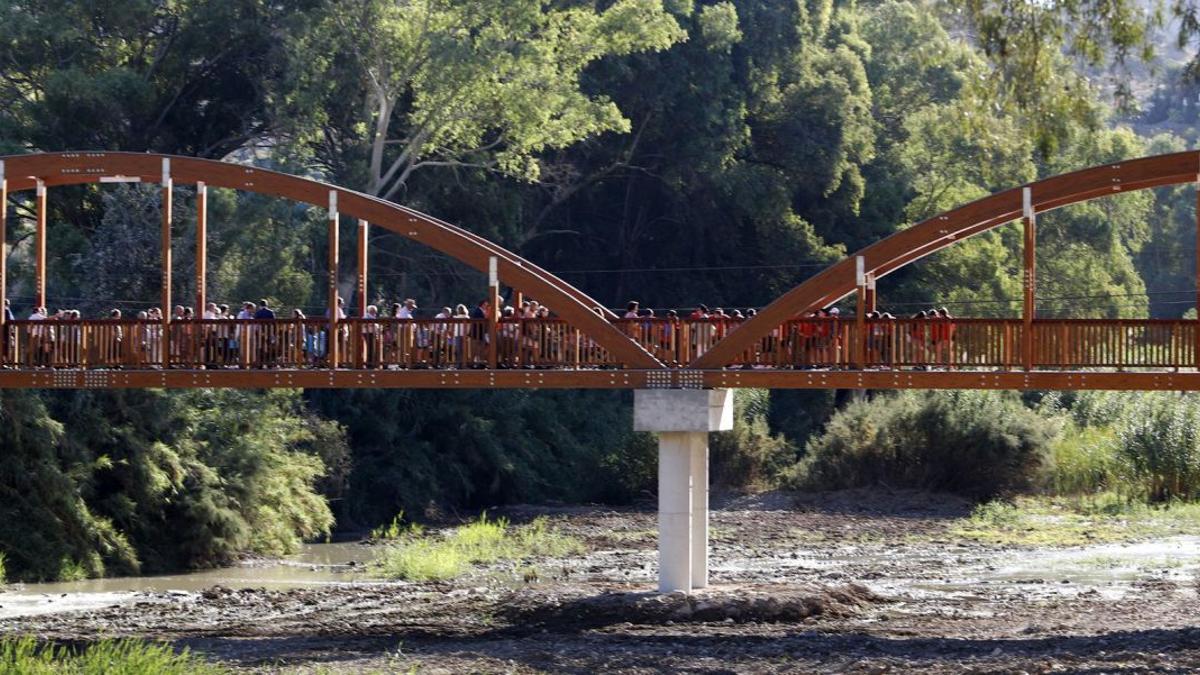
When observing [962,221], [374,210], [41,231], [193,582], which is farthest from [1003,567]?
[41,231]

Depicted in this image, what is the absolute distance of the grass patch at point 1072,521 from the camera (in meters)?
39.6

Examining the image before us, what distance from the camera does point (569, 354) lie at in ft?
94.4

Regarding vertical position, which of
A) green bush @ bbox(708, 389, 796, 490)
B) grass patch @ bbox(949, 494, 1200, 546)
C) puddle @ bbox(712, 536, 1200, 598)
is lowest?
puddle @ bbox(712, 536, 1200, 598)

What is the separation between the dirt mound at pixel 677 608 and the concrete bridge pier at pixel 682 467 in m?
0.51

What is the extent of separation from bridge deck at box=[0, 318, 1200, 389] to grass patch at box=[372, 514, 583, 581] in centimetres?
643

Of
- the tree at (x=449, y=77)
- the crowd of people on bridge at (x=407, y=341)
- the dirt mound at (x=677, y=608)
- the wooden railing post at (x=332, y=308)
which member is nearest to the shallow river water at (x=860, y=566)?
the dirt mound at (x=677, y=608)

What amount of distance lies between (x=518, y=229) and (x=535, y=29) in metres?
5.90

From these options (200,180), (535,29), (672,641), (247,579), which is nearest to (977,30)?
(672,641)

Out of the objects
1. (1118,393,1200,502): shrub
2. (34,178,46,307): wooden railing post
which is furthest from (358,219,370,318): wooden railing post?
(1118,393,1200,502): shrub

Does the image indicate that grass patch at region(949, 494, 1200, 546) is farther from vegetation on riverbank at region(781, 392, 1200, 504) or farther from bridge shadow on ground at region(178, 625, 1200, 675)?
bridge shadow on ground at region(178, 625, 1200, 675)

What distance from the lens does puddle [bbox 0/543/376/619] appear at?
31516 millimetres

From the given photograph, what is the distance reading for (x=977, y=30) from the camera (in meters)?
21.2

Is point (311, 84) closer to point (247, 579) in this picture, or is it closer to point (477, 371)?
point (247, 579)

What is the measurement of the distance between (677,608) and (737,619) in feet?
3.11
